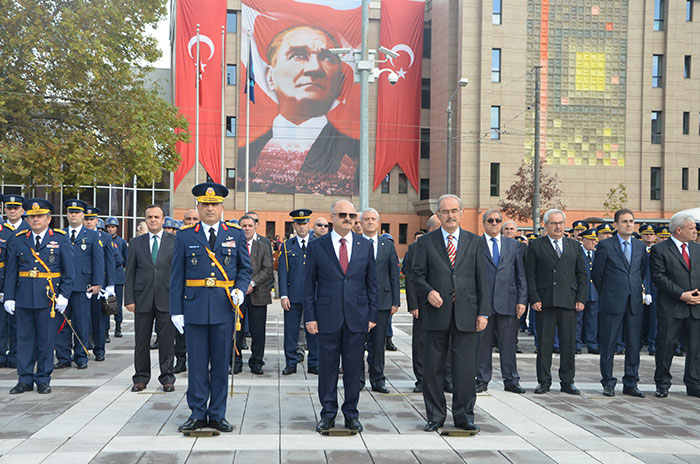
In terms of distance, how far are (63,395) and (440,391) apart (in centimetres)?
467

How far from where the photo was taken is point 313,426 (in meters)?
6.70

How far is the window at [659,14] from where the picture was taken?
43156 millimetres

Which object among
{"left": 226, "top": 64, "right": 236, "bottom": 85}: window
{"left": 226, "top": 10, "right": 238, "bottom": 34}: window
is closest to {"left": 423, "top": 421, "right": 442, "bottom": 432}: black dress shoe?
{"left": 226, "top": 64, "right": 236, "bottom": 85}: window

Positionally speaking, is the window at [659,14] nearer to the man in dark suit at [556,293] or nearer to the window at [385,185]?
the window at [385,185]

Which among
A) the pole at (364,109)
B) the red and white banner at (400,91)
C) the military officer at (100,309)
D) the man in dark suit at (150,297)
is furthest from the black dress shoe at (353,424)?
the red and white banner at (400,91)

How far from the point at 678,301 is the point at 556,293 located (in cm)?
161

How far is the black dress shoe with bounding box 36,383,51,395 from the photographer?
8.18 metres

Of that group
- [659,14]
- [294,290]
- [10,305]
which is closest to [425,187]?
[659,14]

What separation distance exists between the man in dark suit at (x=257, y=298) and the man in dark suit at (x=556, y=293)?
12.7ft

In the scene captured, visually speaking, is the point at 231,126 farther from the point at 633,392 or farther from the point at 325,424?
the point at 325,424

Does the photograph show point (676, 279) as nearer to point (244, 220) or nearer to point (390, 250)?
point (390, 250)

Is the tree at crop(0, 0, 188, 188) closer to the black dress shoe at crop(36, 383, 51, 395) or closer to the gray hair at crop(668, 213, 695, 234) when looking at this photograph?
the black dress shoe at crop(36, 383, 51, 395)

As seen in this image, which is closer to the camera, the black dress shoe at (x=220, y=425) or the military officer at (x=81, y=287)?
the black dress shoe at (x=220, y=425)

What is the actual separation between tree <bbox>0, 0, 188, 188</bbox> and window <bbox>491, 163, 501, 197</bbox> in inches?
935
